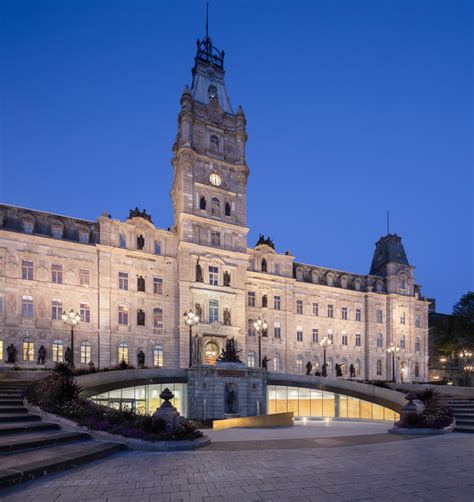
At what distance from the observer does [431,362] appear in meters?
80.7

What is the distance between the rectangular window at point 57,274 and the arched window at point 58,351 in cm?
612

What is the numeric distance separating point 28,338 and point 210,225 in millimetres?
22863

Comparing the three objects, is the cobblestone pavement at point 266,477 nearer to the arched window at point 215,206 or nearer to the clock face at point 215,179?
the arched window at point 215,206

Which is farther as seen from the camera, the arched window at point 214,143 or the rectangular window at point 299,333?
the rectangular window at point 299,333

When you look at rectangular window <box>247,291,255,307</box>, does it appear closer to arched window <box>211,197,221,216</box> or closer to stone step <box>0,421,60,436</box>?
arched window <box>211,197,221,216</box>

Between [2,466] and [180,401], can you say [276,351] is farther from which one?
[2,466]

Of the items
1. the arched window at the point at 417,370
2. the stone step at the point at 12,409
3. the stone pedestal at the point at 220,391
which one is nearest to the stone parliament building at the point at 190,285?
the arched window at the point at 417,370

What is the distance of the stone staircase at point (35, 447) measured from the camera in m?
9.07

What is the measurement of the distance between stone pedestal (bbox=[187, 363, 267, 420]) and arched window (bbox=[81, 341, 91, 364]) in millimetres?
15847

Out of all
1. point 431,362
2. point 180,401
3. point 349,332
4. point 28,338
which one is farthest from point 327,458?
point 431,362

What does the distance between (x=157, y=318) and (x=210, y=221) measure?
42.7ft

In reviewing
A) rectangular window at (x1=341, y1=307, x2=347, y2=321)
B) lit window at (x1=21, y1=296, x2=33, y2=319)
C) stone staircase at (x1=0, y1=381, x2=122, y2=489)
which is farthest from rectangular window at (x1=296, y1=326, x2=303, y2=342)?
stone staircase at (x1=0, y1=381, x2=122, y2=489)

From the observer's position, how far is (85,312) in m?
42.1

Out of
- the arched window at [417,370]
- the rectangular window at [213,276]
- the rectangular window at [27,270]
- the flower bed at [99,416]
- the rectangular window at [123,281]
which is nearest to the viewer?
the flower bed at [99,416]
